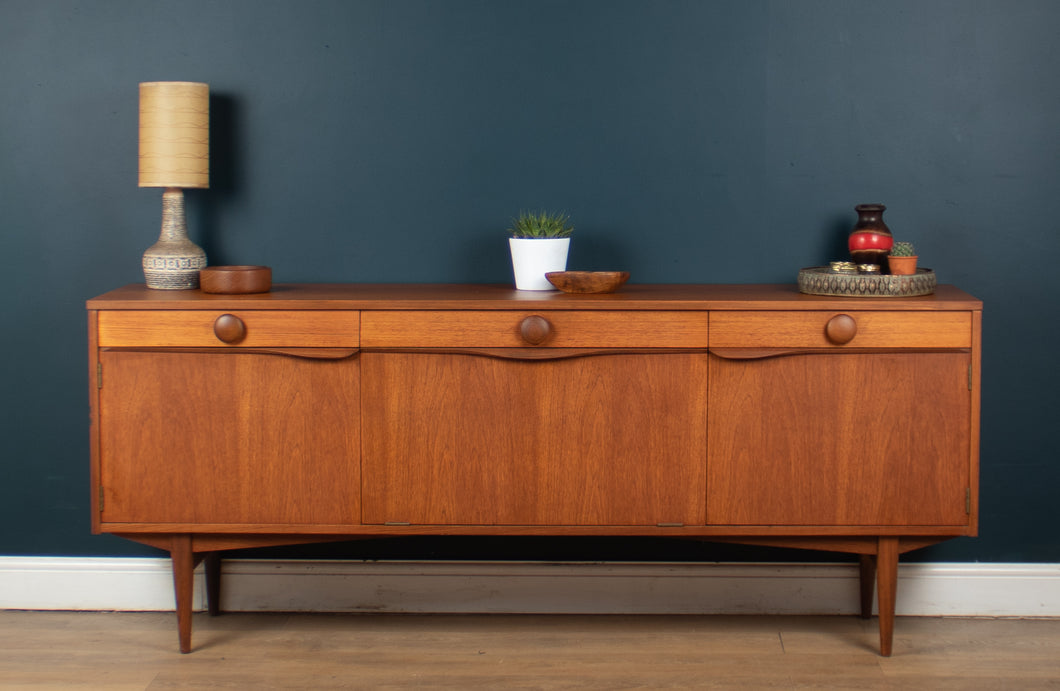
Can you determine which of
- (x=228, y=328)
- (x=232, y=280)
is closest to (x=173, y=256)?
(x=232, y=280)

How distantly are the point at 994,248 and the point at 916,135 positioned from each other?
1.16ft

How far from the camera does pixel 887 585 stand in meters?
2.57

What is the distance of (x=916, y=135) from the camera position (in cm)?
283

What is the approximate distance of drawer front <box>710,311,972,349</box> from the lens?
245 cm

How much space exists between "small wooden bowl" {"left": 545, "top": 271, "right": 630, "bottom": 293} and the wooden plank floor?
877 mm

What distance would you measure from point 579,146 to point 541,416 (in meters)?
0.76

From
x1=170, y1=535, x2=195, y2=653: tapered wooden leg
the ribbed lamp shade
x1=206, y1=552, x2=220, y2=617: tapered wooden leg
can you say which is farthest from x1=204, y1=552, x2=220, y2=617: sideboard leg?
the ribbed lamp shade

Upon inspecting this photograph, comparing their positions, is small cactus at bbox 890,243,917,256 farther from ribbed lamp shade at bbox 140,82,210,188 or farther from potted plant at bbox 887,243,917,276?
ribbed lamp shade at bbox 140,82,210,188

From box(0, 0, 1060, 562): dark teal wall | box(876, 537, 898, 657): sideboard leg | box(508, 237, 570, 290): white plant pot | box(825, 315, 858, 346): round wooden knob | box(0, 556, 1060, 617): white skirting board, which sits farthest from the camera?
box(0, 556, 1060, 617): white skirting board

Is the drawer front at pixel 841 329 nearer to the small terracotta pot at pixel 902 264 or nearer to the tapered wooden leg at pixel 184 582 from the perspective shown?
the small terracotta pot at pixel 902 264

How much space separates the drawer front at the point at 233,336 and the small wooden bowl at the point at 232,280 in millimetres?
116

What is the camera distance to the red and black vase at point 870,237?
2.66 meters

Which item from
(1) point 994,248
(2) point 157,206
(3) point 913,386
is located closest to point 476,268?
(2) point 157,206

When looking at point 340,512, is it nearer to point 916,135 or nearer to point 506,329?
point 506,329
